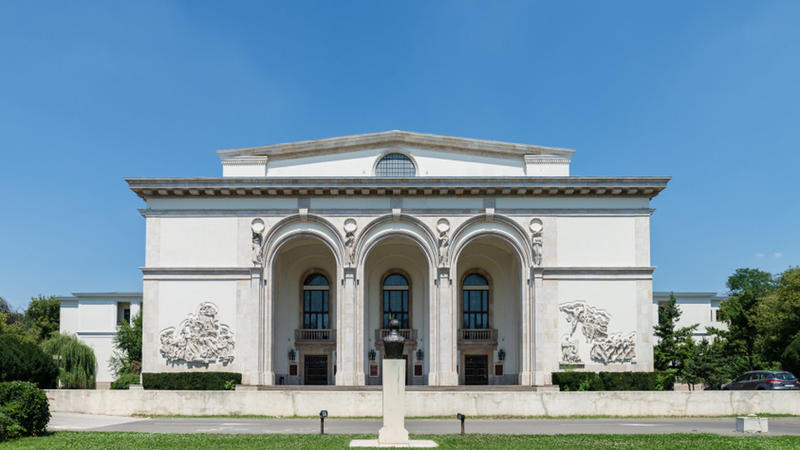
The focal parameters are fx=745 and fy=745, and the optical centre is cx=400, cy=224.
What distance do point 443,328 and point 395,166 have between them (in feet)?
30.6

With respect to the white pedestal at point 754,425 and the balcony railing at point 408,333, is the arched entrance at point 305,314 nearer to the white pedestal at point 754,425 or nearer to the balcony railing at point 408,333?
the balcony railing at point 408,333

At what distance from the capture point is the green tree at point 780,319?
46875 mm

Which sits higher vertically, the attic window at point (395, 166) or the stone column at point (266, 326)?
the attic window at point (395, 166)

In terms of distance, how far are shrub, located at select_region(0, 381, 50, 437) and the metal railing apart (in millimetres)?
24480

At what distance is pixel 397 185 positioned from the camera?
37344 millimetres

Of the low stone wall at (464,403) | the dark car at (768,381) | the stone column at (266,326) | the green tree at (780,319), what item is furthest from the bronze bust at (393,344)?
the green tree at (780,319)

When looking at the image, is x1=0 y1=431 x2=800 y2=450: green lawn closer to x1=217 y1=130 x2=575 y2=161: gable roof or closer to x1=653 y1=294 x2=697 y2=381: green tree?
x1=217 y1=130 x2=575 y2=161: gable roof

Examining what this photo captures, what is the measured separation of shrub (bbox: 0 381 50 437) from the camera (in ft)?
62.6

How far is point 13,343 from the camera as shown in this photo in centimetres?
3253

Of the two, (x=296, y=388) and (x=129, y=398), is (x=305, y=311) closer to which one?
(x=296, y=388)

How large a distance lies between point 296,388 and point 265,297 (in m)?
5.22

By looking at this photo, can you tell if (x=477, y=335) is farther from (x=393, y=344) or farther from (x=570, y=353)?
(x=393, y=344)

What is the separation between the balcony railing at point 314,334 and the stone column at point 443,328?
21.5 ft

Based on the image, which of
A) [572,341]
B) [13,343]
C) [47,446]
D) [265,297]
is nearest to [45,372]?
[13,343]
